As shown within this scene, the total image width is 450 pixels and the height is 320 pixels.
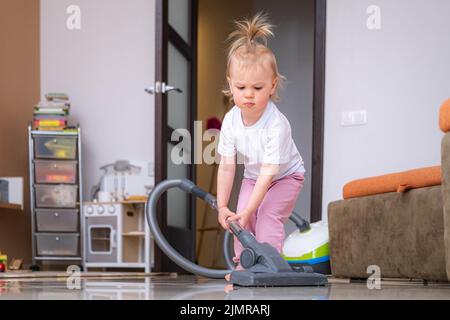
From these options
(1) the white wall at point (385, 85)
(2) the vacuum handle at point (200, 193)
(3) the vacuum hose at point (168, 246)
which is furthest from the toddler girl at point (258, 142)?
(1) the white wall at point (385, 85)

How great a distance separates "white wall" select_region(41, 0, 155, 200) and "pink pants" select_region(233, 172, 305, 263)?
348cm

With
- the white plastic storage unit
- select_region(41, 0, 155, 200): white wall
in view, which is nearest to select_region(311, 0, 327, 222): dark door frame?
select_region(41, 0, 155, 200): white wall

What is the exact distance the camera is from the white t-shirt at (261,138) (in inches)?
91.4

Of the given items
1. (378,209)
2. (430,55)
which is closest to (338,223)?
(378,209)

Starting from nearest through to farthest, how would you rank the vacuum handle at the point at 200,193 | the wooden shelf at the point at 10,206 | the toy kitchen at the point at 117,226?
the vacuum handle at the point at 200,193, the wooden shelf at the point at 10,206, the toy kitchen at the point at 117,226

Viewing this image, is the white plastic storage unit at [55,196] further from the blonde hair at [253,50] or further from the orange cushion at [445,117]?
the orange cushion at [445,117]

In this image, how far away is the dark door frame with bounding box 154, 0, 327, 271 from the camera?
4938 millimetres

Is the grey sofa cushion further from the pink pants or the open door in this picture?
the open door

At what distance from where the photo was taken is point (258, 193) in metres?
2.29

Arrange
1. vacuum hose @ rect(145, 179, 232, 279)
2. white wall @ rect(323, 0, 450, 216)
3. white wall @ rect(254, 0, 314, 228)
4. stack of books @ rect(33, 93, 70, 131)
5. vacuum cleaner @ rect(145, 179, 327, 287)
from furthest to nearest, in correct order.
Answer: white wall @ rect(254, 0, 314, 228), stack of books @ rect(33, 93, 70, 131), white wall @ rect(323, 0, 450, 216), vacuum hose @ rect(145, 179, 232, 279), vacuum cleaner @ rect(145, 179, 327, 287)

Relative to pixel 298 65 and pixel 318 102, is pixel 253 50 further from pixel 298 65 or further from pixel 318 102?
pixel 298 65

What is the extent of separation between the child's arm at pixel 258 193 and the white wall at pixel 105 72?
3.75m

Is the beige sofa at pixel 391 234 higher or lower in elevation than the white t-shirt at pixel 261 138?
lower
